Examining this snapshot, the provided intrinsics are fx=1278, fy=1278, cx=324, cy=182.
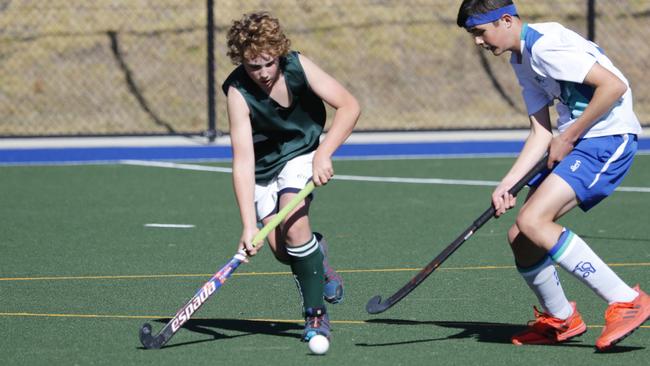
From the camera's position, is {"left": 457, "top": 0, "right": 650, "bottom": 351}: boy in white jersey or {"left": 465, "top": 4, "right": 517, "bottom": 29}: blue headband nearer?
{"left": 457, "top": 0, "right": 650, "bottom": 351}: boy in white jersey

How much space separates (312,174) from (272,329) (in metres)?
0.75

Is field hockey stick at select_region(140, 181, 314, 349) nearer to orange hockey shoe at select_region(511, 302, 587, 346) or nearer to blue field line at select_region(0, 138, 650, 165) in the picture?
orange hockey shoe at select_region(511, 302, 587, 346)

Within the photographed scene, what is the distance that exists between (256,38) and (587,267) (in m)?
1.56

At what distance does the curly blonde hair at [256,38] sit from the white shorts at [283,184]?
0.50 meters

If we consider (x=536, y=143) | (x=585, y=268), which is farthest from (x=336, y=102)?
(x=585, y=268)

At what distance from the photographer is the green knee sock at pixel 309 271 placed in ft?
17.3

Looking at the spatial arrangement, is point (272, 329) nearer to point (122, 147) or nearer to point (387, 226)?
point (387, 226)

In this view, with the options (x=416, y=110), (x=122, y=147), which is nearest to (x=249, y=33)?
(x=122, y=147)

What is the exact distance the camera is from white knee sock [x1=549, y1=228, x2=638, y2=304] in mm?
4938

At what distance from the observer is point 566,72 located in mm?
4863

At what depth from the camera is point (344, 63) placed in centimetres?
1730

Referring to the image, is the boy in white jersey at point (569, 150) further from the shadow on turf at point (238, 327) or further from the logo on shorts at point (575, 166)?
the shadow on turf at point (238, 327)

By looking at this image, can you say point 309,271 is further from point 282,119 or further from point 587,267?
point 587,267

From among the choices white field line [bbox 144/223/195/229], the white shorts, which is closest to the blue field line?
white field line [bbox 144/223/195/229]
